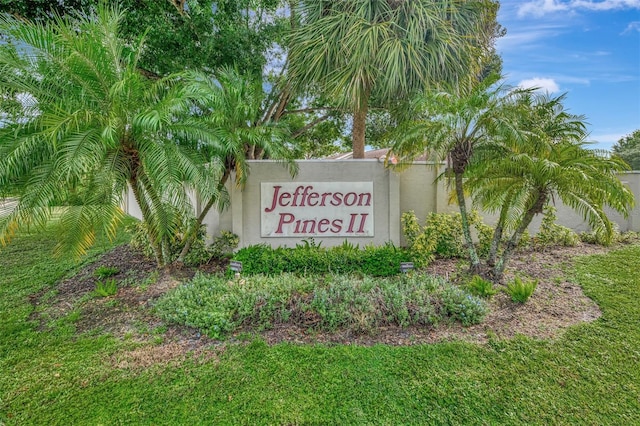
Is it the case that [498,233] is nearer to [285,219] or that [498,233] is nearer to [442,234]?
[442,234]

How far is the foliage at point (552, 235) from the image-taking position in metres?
7.45

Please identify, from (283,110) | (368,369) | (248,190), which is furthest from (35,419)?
(283,110)

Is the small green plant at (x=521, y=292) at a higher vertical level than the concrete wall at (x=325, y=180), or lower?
lower

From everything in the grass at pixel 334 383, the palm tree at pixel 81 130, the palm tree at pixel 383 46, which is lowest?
the grass at pixel 334 383

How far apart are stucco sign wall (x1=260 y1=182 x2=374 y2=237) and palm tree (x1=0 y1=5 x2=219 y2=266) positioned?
6.71 feet

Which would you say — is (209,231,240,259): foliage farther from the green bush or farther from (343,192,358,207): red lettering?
(343,192,358,207): red lettering

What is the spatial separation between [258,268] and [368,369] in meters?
2.97

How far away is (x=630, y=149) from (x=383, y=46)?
97.3ft

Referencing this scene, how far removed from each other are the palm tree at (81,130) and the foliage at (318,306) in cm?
179

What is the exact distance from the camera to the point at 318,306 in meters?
4.00

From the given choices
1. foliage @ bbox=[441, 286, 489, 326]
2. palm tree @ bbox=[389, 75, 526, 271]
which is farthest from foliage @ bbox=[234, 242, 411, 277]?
palm tree @ bbox=[389, 75, 526, 271]

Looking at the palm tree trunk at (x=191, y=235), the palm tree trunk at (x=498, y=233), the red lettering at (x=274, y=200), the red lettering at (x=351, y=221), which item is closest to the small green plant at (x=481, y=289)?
the palm tree trunk at (x=498, y=233)

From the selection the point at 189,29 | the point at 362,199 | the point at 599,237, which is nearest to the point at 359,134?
the point at 362,199

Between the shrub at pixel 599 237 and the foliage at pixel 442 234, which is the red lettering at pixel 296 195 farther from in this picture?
the shrub at pixel 599 237
